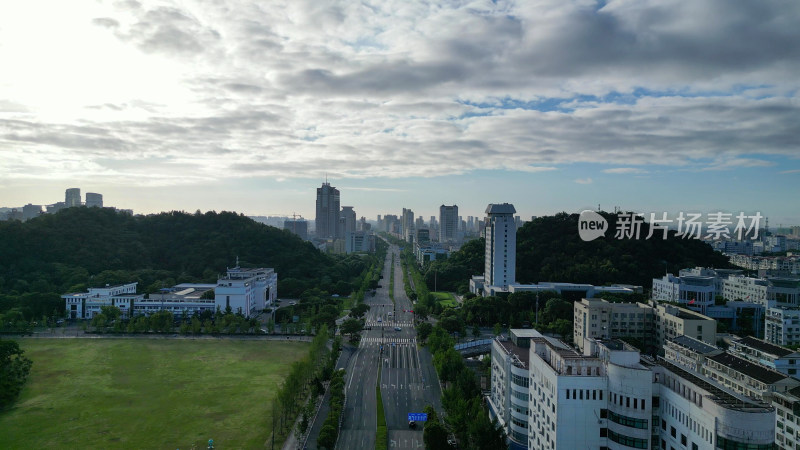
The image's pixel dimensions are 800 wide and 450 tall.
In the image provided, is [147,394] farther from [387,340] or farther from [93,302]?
[93,302]

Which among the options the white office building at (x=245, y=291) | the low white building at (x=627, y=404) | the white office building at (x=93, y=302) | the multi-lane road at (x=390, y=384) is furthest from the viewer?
the white office building at (x=93, y=302)

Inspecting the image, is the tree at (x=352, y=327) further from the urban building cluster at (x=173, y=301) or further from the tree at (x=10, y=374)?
the tree at (x=10, y=374)

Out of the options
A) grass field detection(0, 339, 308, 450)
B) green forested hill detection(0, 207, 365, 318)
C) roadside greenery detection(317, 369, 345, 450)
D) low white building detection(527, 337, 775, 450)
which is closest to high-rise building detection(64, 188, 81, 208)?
green forested hill detection(0, 207, 365, 318)

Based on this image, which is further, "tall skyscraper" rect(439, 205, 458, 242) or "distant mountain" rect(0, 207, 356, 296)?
"tall skyscraper" rect(439, 205, 458, 242)

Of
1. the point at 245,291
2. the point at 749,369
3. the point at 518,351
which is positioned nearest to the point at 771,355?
the point at 749,369

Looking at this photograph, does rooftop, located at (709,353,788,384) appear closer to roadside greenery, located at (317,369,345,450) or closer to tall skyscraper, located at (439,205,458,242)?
roadside greenery, located at (317,369,345,450)

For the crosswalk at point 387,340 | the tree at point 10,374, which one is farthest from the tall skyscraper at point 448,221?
the tree at point 10,374

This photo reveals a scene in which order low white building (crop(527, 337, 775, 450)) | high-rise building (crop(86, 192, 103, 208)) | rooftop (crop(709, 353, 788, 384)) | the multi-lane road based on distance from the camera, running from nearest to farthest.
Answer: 1. low white building (crop(527, 337, 775, 450))
2. rooftop (crop(709, 353, 788, 384))
3. the multi-lane road
4. high-rise building (crop(86, 192, 103, 208))
